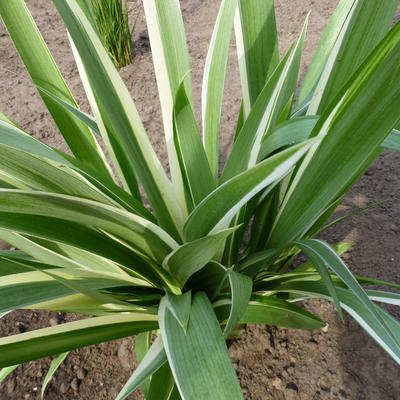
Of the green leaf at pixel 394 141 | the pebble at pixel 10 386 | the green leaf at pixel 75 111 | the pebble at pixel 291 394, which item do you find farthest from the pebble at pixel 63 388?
the green leaf at pixel 394 141

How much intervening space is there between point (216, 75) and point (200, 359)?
47cm

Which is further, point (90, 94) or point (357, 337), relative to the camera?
point (357, 337)

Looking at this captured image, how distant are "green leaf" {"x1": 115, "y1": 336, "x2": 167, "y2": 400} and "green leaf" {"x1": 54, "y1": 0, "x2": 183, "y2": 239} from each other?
0.64ft

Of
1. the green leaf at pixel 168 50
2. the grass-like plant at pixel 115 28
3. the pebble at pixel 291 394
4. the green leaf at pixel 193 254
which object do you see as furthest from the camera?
the grass-like plant at pixel 115 28

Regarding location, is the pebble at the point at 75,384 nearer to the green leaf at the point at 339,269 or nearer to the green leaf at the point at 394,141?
the green leaf at the point at 339,269

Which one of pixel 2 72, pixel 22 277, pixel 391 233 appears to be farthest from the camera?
pixel 2 72

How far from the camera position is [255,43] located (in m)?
0.75

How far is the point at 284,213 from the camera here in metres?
0.71

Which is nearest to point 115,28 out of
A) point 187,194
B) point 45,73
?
point 45,73

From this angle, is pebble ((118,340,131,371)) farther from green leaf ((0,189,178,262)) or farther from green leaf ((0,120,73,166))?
green leaf ((0,120,73,166))

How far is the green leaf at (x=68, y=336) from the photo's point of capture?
539 millimetres

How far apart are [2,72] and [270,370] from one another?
1.68m

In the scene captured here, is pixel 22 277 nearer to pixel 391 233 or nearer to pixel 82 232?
pixel 82 232

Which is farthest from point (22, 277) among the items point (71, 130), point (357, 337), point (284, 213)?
point (357, 337)
